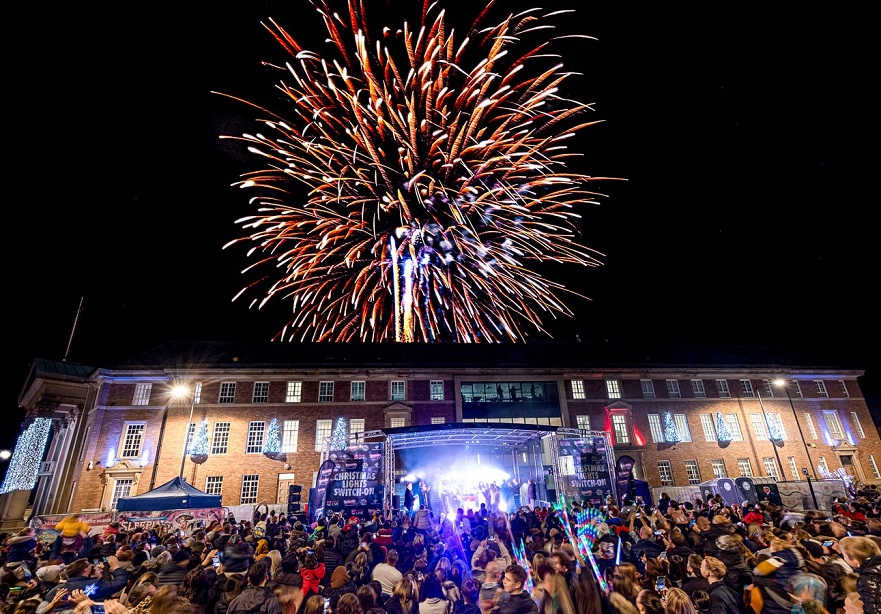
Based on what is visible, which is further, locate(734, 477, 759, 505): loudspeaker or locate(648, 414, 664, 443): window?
locate(648, 414, 664, 443): window

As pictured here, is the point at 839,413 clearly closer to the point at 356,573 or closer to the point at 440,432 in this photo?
the point at 440,432

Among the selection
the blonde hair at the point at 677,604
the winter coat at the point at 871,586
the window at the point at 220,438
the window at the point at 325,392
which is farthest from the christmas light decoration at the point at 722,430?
the window at the point at 220,438

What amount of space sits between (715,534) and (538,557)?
3806 mm

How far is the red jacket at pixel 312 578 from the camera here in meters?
7.58

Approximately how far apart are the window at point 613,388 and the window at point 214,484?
99.6 feet

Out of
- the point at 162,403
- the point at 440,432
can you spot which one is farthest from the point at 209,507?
the point at 162,403

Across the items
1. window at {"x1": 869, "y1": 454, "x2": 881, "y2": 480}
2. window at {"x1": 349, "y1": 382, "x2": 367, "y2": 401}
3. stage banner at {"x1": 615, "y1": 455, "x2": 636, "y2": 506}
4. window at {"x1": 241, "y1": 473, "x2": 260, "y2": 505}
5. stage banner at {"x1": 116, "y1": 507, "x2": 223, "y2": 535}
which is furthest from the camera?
window at {"x1": 869, "y1": 454, "x2": 881, "y2": 480}

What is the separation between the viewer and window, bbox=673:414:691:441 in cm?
3625

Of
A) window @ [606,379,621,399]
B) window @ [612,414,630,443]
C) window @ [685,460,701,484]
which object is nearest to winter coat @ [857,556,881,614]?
window @ [612,414,630,443]

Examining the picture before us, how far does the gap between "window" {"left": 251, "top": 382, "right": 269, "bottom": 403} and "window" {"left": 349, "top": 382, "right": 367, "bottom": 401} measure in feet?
20.8

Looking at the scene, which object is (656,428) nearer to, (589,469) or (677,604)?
(589,469)

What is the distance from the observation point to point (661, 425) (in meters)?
36.4

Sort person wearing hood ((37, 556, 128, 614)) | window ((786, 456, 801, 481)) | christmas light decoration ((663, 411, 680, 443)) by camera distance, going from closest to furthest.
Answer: person wearing hood ((37, 556, 128, 614)) → christmas light decoration ((663, 411, 680, 443)) → window ((786, 456, 801, 481))

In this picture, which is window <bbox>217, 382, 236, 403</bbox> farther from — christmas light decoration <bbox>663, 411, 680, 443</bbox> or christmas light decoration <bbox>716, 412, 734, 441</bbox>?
christmas light decoration <bbox>716, 412, 734, 441</bbox>
